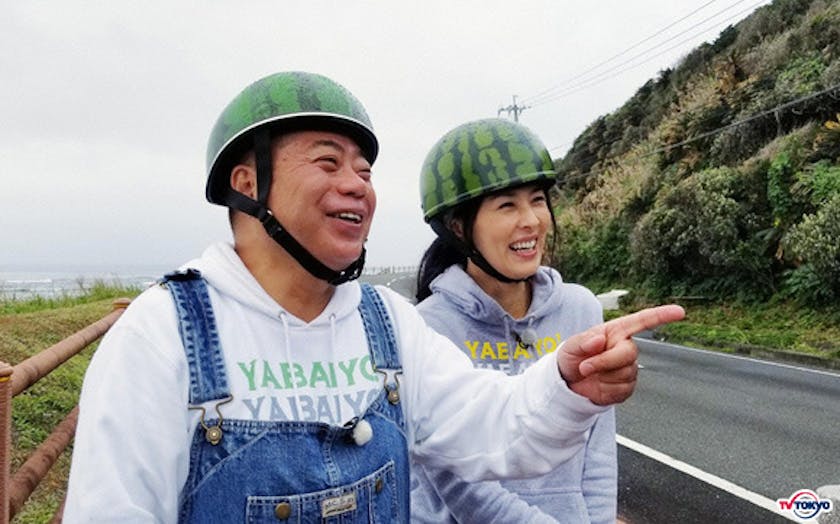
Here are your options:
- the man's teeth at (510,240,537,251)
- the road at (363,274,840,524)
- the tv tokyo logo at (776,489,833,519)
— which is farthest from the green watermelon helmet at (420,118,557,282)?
the tv tokyo logo at (776,489,833,519)

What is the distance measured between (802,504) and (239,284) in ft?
15.7

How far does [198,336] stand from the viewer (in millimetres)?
1354

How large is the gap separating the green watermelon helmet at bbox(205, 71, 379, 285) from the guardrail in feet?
2.14

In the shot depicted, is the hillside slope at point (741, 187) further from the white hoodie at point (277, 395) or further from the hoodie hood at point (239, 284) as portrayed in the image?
the hoodie hood at point (239, 284)

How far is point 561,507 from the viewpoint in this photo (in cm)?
211

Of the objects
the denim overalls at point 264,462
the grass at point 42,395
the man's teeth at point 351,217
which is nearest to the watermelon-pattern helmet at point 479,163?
the man's teeth at point 351,217

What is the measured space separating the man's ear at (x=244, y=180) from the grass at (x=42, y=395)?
3.00 metres

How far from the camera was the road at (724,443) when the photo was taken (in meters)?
4.92

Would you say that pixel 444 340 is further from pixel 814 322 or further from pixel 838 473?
pixel 814 322

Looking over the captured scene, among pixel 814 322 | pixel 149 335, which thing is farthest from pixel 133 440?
pixel 814 322

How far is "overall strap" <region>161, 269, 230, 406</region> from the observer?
4.30 ft

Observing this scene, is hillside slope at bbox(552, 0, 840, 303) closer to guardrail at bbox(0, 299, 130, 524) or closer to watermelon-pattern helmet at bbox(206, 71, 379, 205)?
guardrail at bbox(0, 299, 130, 524)

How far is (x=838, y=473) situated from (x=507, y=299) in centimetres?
451

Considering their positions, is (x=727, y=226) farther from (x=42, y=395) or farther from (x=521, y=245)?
(x=521, y=245)
